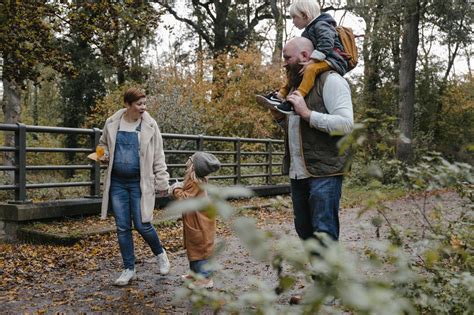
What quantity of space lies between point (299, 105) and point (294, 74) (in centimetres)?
36

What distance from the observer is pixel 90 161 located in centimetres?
901

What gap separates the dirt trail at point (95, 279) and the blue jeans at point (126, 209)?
34 centimetres

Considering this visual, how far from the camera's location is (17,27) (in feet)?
33.0

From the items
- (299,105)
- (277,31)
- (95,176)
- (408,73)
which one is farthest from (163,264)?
(277,31)

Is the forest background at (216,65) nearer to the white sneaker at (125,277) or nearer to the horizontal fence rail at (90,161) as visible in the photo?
the horizontal fence rail at (90,161)

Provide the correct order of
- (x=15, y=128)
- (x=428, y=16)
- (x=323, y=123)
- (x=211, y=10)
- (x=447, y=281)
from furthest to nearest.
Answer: (x=211, y=10)
(x=428, y=16)
(x=15, y=128)
(x=323, y=123)
(x=447, y=281)

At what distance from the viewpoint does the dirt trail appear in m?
4.55

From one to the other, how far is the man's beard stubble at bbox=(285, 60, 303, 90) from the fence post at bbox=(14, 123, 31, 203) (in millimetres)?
4691

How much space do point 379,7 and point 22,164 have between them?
1605 centimetres

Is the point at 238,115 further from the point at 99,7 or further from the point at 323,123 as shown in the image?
the point at 323,123

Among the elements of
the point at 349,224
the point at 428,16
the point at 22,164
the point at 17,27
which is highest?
the point at 428,16

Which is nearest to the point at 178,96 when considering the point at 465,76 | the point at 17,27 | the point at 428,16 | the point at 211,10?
the point at 17,27

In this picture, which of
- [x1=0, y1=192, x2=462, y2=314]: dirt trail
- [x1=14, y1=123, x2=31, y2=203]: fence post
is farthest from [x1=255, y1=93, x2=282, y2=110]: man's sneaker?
[x1=14, y1=123, x2=31, y2=203]: fence post

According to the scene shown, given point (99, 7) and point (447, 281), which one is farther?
point (99, 7)
